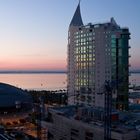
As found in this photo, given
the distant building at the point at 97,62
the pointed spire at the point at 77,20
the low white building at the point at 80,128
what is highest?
the pointed spire at the point at 77,20

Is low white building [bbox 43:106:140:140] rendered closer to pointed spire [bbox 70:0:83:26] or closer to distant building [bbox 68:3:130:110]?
distant building [bbox 68:3:130:110]

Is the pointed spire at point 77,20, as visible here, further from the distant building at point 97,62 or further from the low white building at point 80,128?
the low white building at point 80,128

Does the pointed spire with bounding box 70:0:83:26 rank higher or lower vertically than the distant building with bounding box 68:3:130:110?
higher

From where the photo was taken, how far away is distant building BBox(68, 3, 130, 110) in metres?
24.9

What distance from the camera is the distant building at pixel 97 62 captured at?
24.9m

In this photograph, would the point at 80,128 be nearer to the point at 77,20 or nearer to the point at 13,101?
the point at 13,101

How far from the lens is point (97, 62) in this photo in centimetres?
2616

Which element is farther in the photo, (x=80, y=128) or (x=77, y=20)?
(x=77, y=20)

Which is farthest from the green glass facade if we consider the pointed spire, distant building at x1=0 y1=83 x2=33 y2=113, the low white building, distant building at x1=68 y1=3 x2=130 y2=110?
the low white building

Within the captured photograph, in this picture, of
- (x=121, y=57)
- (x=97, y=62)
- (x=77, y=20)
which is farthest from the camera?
(x=77, y=20)

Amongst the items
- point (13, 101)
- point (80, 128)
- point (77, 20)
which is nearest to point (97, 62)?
point (77, 20)

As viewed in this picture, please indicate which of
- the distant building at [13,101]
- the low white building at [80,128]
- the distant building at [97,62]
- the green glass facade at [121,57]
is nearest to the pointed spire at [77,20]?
the distant building at [97,62]

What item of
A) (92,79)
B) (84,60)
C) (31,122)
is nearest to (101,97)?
(92,79)

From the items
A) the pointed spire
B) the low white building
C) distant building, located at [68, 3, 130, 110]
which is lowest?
the low white building
